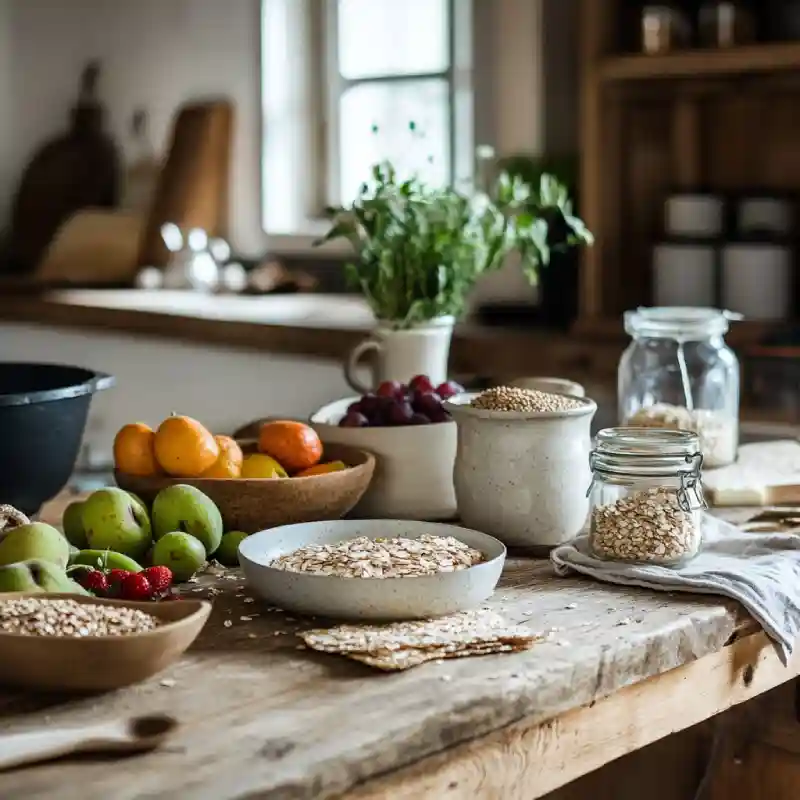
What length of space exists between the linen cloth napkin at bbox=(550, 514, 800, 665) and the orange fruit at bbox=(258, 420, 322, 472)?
11.1 inches

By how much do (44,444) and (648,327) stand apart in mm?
743

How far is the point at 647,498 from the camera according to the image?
1318 millimetres

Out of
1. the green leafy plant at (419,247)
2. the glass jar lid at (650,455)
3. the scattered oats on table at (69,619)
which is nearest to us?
the scattered oats on table at (69,619)

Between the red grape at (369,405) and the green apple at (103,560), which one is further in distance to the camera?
the red grape at (369,405)

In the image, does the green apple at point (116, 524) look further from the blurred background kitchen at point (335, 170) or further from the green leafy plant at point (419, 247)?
the blurred background kitchen at point (335, 170)

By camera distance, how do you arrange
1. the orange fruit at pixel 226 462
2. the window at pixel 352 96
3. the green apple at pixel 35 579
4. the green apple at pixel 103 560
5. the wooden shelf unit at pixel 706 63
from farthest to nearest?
1. the window at pixel 352 96
2. the wooden shelf unit at pixel 706 63
3. the orange fruit at pixel 226 462
4. the green apple at pixel 103 560
5. the green apple at pixel 35 579

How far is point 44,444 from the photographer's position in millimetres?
1463

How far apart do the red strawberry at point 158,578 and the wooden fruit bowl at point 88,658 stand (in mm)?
160

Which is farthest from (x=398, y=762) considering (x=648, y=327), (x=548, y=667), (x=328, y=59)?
(x=328, y=59)

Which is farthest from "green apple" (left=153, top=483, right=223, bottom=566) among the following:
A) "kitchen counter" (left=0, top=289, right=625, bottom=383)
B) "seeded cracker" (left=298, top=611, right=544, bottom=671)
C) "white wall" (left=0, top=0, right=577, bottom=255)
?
"white wall" (left=0, top=0, right=577, bottom=255)

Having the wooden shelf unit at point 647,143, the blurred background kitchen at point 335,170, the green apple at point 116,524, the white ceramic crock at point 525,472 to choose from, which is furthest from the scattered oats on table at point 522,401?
the wooden shelf unit at point 647,143

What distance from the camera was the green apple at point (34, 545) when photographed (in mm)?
1158

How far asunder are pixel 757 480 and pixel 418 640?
2.31 ft

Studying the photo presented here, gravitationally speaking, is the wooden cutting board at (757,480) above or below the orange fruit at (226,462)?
below
